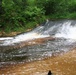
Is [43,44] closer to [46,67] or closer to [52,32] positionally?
[52,32]

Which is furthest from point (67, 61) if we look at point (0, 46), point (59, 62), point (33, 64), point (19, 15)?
point (19, 15)

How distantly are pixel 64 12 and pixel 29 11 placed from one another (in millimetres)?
4865

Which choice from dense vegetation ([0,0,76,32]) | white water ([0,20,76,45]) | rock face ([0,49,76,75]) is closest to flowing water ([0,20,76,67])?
white water ([0,20,76,45])

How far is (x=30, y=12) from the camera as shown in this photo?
26219mm

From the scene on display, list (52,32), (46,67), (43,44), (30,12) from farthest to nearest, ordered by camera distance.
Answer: (30,12) → (52,32) → (43,44) → (46,67)

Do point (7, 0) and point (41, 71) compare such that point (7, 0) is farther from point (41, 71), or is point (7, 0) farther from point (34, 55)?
point (41, 71)

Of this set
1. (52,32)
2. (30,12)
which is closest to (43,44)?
(52,32)

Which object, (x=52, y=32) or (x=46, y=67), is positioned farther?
(x=52, y=32)

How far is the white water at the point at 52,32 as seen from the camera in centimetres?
2159

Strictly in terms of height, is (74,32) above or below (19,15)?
below

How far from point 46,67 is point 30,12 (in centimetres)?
1366

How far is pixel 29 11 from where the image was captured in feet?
86.0

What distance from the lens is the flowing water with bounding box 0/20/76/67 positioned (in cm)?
1544

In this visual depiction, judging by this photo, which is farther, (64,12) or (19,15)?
(64,12)
